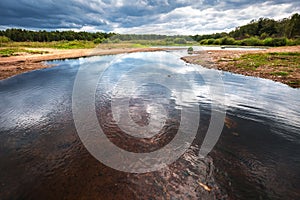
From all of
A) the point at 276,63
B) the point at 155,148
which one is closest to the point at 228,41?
the point at 276,63

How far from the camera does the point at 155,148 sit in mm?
6238

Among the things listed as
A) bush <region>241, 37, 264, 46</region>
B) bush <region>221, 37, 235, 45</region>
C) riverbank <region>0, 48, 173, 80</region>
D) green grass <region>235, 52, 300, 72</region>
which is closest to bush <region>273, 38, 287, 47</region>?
bush <region>241, 37, 264, 46</region>

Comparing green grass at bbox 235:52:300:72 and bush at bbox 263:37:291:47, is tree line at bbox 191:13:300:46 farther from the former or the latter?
green grass at bbox 235:52:300:72

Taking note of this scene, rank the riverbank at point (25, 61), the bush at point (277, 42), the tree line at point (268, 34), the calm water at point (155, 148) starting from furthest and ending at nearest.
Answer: the tree line at point (268, 34) < the bush at point (277, 42) < the riverbank at point (25, 61) < the calm water at point (155, 148)

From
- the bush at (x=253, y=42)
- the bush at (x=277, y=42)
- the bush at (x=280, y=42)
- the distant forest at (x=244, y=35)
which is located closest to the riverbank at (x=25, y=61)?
the distant forest at (x=244, y=35)

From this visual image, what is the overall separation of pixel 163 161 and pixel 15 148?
5623 millimetres

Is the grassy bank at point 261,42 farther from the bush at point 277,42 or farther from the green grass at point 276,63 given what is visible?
A: the green grass at point 276,63

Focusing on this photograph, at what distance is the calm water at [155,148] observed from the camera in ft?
14.6

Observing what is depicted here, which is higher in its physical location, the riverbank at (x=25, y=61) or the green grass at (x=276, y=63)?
the riverbank at (x=25, y=61)

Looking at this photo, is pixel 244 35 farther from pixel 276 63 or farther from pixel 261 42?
pixel 276 63

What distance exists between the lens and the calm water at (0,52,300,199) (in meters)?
4.46

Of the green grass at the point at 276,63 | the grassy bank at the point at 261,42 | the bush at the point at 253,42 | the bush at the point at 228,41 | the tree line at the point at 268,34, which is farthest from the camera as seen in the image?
Result: the bush at the point at 228,41

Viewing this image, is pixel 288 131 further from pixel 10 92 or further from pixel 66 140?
pixel 10 92

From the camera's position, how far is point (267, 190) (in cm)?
446
